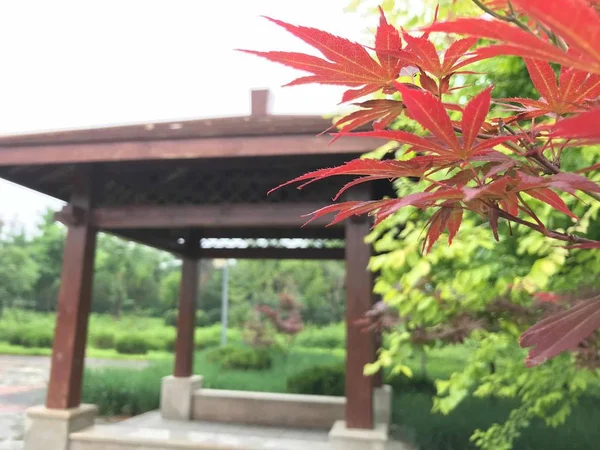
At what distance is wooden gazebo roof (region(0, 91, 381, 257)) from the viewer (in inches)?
137

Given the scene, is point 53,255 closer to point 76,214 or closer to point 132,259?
point 132,259

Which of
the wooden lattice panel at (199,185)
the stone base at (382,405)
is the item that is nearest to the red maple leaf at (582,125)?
the wooden lattice panel at (199,185)

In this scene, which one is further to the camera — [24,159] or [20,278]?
[20,278]

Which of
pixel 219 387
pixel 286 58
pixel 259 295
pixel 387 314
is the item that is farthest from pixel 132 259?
pixel 286 58

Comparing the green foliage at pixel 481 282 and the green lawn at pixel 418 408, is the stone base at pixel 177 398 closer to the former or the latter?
the green lawn at pixel 418 408

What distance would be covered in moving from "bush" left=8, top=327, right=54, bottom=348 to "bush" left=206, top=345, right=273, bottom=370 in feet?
35.7

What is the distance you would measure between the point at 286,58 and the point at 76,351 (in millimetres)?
4198

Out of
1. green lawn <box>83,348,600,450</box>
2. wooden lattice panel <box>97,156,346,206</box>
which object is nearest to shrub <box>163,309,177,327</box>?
green lawn <box>83,348,600,450</box>

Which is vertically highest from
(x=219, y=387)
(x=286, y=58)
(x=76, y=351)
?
(x=286, y=58)

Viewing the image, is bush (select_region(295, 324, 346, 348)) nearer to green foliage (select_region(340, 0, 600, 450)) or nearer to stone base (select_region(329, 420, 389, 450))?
stone base (select_region(329, 420, 389, 450))

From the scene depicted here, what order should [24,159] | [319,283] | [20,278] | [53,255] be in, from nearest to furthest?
[24,159], [319,283], [20,278], [53,255]

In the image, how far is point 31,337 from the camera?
1939 cm

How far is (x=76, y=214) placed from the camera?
4180mm

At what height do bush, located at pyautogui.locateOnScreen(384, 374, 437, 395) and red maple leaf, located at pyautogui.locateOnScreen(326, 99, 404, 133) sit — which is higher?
red maple leaf, located at pyautogui.locateOnScreen(326, 99, 404, 133)
